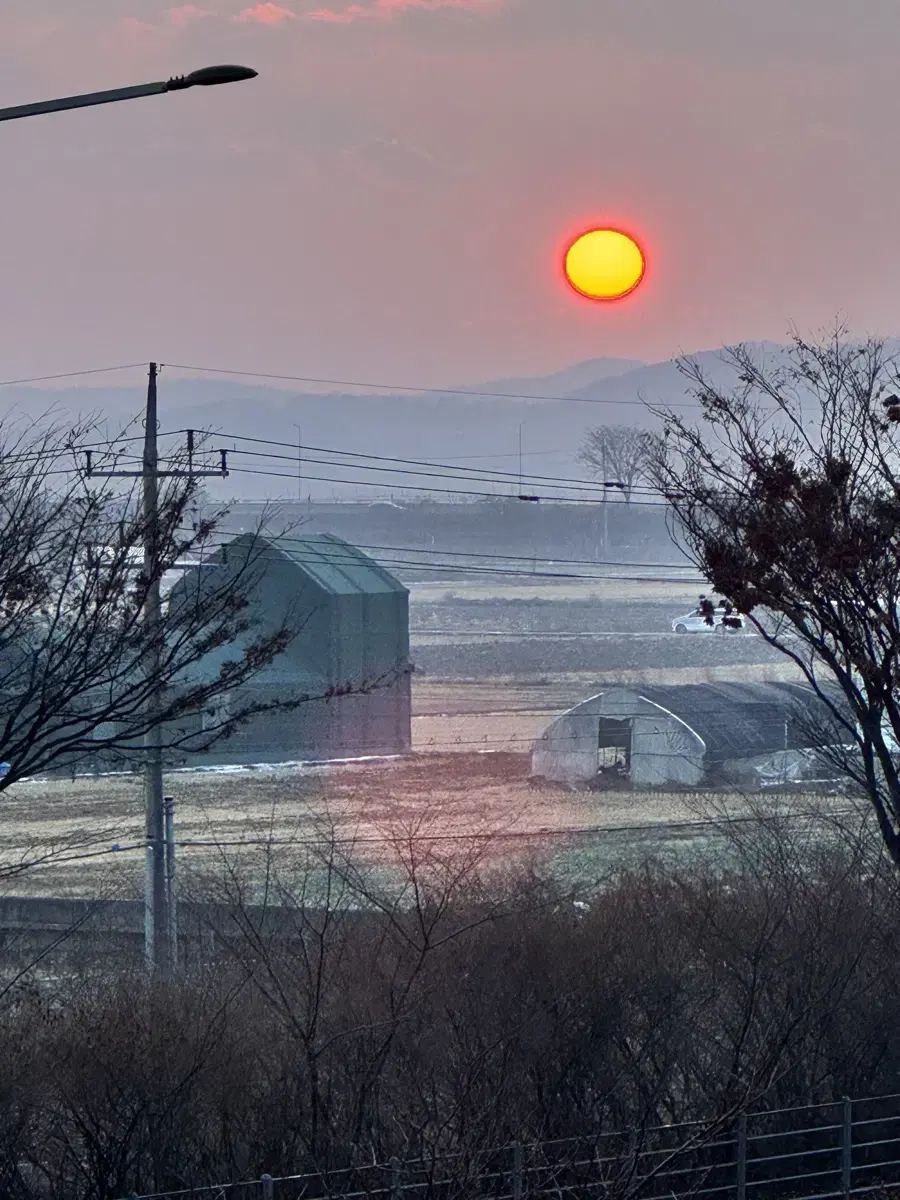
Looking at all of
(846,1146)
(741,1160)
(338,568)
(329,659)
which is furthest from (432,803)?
(741,1160)

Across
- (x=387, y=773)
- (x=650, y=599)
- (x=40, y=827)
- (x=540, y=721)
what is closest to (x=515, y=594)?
(x=650, y=599)

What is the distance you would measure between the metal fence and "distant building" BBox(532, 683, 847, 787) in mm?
20965

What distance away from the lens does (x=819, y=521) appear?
10844mm

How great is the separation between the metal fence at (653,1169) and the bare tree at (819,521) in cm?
273

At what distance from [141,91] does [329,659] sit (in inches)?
1405

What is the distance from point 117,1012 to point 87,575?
3763 millimetres

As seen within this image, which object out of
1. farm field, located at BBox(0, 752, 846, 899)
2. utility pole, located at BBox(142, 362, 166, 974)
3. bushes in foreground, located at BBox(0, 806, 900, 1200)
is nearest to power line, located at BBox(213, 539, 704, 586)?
farm field, located at BBox(0, 752, 846, 899)

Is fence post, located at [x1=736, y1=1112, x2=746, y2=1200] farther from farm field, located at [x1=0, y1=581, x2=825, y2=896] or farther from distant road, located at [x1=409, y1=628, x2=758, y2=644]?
distant road, located at [x1=409, y1=628, x2=758, y2=644]

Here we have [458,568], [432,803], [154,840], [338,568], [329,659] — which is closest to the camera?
[154,840]

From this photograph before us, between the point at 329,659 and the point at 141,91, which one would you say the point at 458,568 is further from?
the point at 141,91

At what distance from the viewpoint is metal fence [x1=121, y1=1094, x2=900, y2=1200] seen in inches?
343

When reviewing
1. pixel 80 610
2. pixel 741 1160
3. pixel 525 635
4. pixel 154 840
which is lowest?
pixel 741 1160

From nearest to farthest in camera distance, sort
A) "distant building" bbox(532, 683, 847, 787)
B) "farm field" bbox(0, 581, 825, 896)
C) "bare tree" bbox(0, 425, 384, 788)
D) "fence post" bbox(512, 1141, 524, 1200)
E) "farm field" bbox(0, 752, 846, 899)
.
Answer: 1. "fence post" bbox(512, 1141, 524, 1200)
2. "bare tree" bbox(0, 425, 384, 788)
3. "farm field" bbox(0, 752, 846, 899)
4. "farm field" bbox(0, 581, 825, 896)
5. "distant building" bbox(532, 683, 847, 787)

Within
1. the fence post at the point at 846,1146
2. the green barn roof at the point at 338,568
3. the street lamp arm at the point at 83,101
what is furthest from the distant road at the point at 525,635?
the street lamp arm at the point at 83,101
